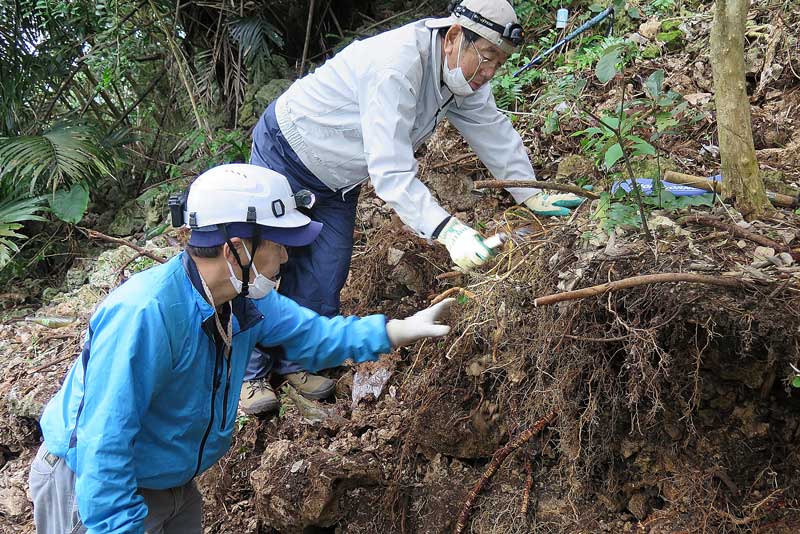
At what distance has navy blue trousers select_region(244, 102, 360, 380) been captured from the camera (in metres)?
3.24

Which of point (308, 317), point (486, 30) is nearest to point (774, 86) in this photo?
point (486, 30)

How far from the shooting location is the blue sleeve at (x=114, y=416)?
6.00ft

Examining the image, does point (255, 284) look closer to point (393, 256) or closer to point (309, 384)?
point (309, 384)

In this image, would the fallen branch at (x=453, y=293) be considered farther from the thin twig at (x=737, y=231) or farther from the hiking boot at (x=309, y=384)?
the hiking boot at (x=309, y=384)

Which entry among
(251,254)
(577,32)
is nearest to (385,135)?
(251,254)

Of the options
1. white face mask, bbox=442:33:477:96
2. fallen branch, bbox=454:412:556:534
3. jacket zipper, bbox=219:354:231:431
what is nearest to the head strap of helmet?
jacket zipper, bbox=219:354:231:431

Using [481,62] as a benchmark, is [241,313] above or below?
below

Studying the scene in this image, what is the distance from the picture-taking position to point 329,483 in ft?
10.3

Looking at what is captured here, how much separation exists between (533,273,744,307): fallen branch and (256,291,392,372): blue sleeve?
597mm

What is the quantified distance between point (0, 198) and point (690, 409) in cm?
574

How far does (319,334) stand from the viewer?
2.49 m

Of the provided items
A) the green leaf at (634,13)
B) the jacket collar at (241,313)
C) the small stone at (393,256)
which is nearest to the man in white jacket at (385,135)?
the small stone at (393,256)

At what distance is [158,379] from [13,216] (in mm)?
4423

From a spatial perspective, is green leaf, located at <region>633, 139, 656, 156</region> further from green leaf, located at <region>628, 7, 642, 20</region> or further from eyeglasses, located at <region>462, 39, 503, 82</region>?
green leaf, located at <region>628, 7, 642, 20</region>
